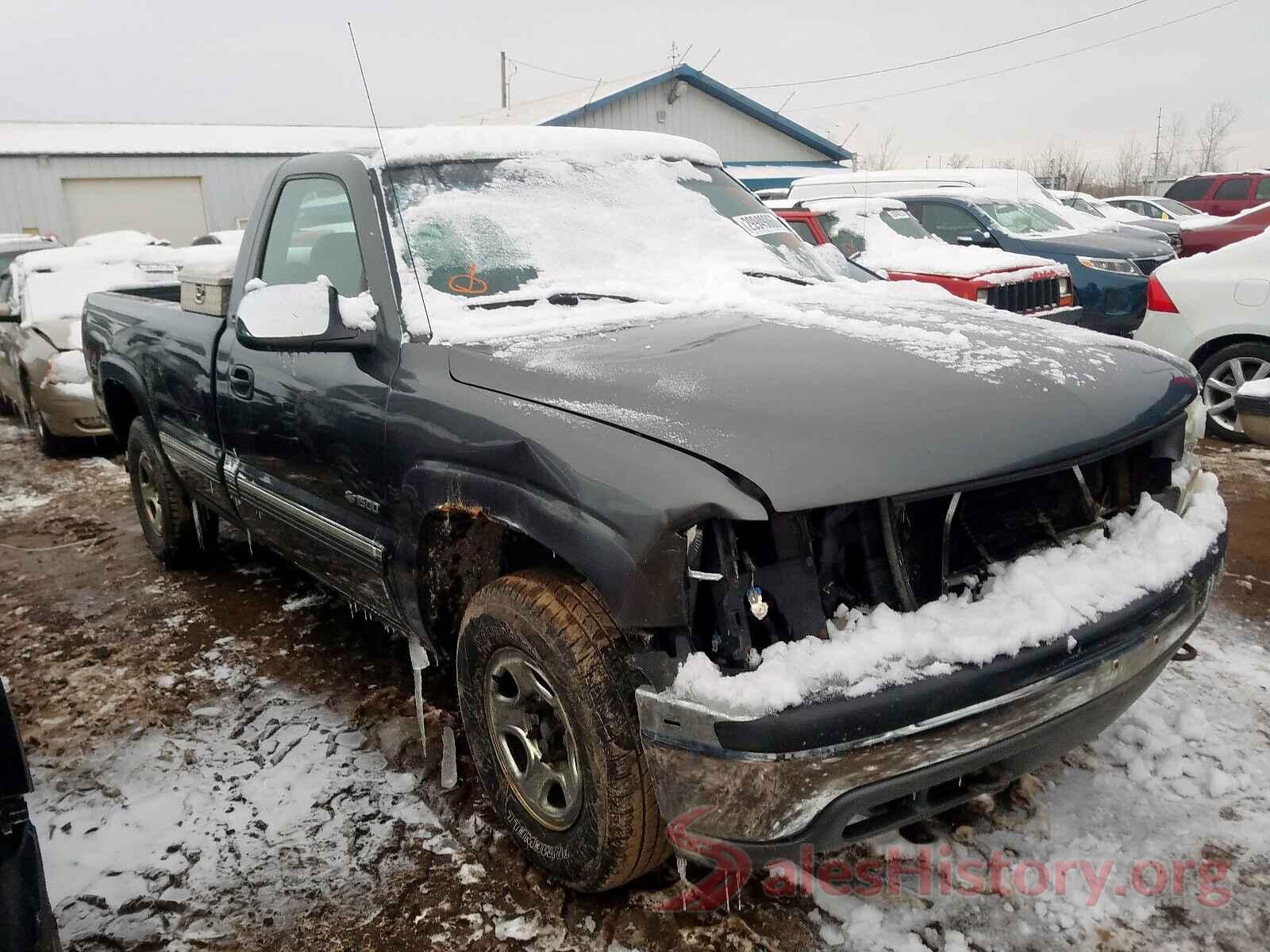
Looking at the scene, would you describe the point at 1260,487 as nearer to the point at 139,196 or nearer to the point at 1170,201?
the point at 1170,201

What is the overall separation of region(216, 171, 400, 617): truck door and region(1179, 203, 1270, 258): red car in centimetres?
1030

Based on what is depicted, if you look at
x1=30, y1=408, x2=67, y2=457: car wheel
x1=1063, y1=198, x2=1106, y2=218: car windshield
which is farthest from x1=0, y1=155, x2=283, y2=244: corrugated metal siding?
x1=1063, y1=198, x2=1106, y2=218: car windshield

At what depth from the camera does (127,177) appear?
25547mm

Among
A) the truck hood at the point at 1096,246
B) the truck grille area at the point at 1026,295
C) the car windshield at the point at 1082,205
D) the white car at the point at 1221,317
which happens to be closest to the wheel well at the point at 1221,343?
the white car at the point at 1221,317

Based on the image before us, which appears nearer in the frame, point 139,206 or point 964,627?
point 964,627

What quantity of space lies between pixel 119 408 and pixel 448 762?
323cm

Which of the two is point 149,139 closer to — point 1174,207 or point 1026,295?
point 1174,207

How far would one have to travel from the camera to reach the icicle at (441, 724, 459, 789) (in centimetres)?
293

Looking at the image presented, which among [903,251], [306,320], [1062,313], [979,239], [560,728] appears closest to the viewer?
[560,728]

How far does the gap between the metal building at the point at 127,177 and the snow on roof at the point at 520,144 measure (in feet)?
81.3

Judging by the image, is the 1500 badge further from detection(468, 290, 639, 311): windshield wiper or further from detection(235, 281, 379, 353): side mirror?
detection(468, 290, 639, 311): windshield wiper

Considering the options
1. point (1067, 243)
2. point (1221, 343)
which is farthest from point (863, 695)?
point (1067, 243)

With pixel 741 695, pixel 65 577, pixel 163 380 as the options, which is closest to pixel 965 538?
pixel 741 695

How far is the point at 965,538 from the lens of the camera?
2209 millimetres
